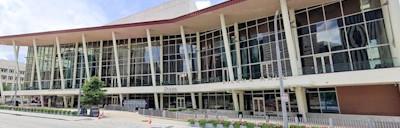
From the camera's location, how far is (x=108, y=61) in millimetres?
35844

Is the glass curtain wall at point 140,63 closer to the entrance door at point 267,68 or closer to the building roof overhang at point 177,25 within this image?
the building roof overhang at point 177,25

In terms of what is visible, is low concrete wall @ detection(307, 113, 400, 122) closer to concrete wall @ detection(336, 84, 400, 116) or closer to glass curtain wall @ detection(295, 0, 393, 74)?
concrete wall @ detection(336, 84, 400, 116)

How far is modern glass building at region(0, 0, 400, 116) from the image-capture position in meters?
16.7

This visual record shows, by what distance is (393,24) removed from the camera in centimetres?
1545

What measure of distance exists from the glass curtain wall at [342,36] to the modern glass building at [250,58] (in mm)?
70

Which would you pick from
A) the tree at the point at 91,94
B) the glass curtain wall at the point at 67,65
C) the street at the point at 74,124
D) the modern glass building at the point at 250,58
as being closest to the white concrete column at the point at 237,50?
the modern glass building at the point at 250,58

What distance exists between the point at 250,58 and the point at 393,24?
12.5 metres

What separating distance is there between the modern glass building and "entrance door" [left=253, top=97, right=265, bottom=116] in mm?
108

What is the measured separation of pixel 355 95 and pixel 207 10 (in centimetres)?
1565

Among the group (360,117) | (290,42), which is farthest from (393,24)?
(360,117)

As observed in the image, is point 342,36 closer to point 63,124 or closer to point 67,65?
point 63,124

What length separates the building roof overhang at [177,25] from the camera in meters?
21.4

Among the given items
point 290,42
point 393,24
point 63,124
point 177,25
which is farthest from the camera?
point 177,25

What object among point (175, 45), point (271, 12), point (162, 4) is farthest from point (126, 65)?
point (271, 12)
